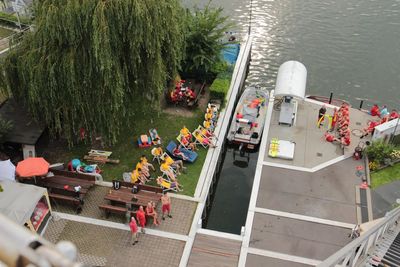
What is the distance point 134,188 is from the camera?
1883 cm

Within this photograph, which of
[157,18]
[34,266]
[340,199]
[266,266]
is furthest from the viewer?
[340,199]

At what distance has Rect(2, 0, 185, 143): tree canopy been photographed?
1741cm

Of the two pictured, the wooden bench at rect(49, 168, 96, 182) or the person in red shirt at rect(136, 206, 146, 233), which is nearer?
the person in red shirt at rect(136, 206, 146, 233)

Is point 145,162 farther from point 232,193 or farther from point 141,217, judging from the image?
point 232,193

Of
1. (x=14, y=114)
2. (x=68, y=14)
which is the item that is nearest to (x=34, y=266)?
(x=68, y=14)

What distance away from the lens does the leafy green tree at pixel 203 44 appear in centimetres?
2631

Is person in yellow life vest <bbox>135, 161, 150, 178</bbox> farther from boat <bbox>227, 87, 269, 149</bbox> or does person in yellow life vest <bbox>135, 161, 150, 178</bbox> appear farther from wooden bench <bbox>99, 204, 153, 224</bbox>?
boat <bbox>227, 87, 269, 149</bbox>

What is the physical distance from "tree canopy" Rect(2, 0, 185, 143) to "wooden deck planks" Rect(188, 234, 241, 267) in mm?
6822

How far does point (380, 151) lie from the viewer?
21312 mm

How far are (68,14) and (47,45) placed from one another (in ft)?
6.64

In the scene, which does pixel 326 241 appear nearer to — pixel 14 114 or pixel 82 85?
pixel 82 85

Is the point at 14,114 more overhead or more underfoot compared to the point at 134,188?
more overhead

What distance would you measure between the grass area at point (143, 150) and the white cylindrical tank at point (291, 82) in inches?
193

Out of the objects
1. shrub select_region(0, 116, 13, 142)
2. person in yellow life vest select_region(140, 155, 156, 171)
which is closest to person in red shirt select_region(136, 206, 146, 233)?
person in yellow life vest select_region(140, 155, 156, 171)
